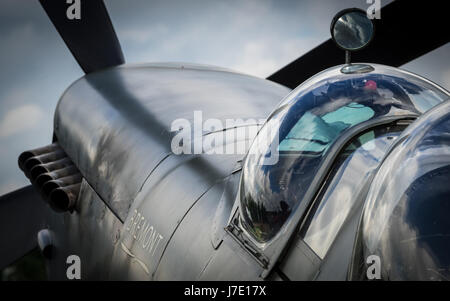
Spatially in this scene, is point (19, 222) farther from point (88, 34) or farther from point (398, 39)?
point (398, 39)

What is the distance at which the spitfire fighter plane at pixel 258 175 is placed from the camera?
8.09 feet

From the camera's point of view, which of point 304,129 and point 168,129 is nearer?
point 304,129

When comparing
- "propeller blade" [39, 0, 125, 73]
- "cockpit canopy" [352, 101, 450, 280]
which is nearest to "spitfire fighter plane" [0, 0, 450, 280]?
"cockpit canopy" [352, 101, 450, 280]

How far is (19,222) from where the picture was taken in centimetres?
703

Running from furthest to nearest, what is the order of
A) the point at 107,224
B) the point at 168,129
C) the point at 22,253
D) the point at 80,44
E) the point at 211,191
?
the point at 80,44, the point at 22,253, the point at 168,129, the point at 107,224, the point at 211,191

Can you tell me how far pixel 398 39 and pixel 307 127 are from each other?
390 cm

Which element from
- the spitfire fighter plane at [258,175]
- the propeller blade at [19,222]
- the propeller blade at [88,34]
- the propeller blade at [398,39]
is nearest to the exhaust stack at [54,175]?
the spitfire fighter plane at [258,175]

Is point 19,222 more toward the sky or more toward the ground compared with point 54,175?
more toward the ground

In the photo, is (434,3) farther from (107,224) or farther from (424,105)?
(107,224)

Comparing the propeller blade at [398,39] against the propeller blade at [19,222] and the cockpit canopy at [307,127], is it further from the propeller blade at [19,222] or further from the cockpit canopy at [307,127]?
the propeller blade at [19,222]

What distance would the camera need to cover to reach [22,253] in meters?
7.04

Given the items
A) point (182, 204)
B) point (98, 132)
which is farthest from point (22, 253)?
point (182, 204)

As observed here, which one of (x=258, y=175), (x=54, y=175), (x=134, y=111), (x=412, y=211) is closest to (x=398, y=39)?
(x=134, y=111)
